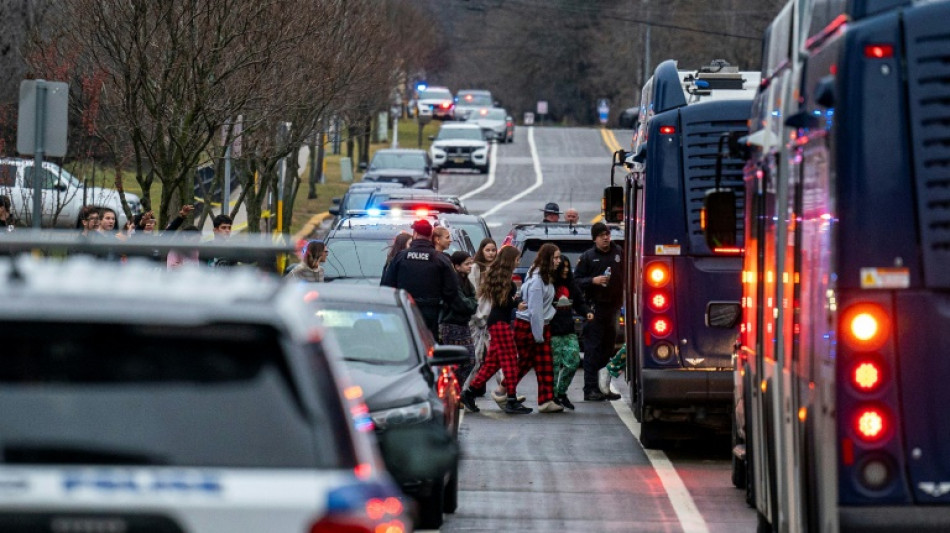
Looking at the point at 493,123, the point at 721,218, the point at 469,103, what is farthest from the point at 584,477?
the point at 469,103

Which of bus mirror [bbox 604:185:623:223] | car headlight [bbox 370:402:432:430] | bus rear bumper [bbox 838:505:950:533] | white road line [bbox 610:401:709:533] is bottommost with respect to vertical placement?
white road line [bbox 610:401:709:533]

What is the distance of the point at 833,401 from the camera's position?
22.6 ft

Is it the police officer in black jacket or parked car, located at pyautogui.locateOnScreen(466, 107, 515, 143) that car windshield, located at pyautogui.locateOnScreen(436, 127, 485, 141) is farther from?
the police officer in black jacket

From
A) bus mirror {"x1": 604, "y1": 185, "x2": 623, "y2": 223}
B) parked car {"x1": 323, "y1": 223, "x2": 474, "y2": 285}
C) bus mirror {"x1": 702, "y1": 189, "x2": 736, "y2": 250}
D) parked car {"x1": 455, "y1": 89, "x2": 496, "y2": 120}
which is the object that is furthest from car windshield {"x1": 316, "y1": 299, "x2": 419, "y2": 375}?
parked car {"x1": 455, "y1": 89, "x2": 496, "y2": 120}

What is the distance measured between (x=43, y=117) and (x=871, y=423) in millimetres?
9522

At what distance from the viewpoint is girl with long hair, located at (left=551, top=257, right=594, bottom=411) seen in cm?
1792

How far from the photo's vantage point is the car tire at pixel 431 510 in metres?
10.5

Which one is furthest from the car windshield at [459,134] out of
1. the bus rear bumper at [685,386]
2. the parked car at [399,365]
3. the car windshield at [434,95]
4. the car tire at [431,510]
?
the car tire at [431,510]

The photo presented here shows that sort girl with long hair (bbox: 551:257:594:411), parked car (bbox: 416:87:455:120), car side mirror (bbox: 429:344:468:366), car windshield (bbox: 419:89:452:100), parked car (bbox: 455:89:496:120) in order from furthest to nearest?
1. car windshield (bbox: 419:89:452:100)
2. parked car (bbox: 416:87:455:120)
3. parked car (bbox: 455:89:496:120)
4. girl with long hair (bbox: 551:257:594:411)
5. car side mirror (bbox: 429:344:468:366)

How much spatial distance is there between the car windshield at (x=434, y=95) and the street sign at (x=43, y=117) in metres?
79.6

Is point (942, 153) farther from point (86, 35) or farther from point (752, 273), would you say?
point (86, 35)

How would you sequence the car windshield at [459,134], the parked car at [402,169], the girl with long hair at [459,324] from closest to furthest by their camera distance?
the girl with long hair at [459,324] → the parked car at [402,169] → the car windshield at [459,134]

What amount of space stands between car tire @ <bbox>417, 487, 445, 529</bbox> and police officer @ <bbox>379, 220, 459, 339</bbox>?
248 inches

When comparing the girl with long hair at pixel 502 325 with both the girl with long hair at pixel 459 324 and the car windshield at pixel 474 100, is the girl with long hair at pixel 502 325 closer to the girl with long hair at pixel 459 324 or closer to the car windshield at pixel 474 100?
the girl with long hair at pixel 459 324
